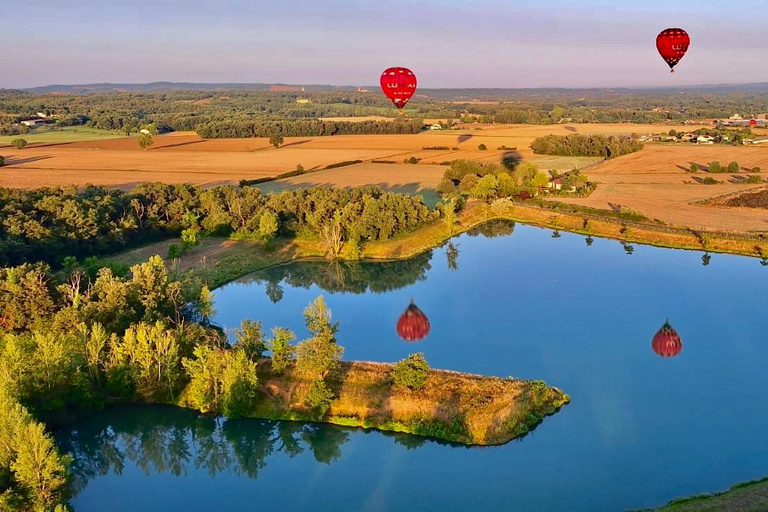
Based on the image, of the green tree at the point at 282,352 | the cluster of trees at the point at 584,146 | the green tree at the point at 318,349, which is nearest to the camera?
the green tree at the point at 318,349

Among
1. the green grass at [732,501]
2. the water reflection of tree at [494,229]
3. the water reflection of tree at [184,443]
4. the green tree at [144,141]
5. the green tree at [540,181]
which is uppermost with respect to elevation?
the green tree at [144,141]

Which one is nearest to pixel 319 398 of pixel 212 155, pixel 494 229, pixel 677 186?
pixel 494 229

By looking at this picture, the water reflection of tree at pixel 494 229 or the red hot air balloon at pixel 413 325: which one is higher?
the water reflection of tree at pixel 494 229

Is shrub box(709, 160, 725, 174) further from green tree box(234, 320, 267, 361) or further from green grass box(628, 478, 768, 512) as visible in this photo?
green tree box(234, 320, 267, 361)

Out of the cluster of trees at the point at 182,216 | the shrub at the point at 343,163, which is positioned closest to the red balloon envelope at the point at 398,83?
the cluster of trees at the point at 182,216

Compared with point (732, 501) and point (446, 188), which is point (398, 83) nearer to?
point (446, 188)

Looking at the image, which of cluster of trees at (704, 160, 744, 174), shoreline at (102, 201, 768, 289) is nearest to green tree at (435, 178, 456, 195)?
shoreline at (102, 201, 768, 289)

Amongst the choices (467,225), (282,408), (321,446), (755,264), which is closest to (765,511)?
(321,446)

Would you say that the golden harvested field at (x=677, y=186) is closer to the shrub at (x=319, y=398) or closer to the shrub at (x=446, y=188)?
the shrub at (x=446, y=188)
